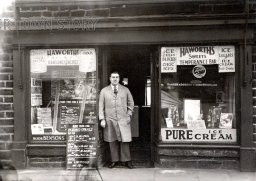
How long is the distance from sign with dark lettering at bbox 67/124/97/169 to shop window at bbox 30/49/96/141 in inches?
10.7

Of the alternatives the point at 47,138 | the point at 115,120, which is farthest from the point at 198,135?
the point at 47,138

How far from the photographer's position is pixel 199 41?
8641 mm

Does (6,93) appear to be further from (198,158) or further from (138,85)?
(198,158)

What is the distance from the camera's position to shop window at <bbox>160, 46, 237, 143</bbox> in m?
8.85

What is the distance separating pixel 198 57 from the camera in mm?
8859

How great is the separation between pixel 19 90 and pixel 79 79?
1.23m

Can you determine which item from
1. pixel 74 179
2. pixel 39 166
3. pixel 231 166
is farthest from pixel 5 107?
pixel 231 166

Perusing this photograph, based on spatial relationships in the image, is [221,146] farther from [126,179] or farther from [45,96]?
[45,96]

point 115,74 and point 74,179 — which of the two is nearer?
point 74,179

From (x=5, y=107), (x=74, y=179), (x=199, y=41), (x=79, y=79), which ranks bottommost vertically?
(x=74, y=179)

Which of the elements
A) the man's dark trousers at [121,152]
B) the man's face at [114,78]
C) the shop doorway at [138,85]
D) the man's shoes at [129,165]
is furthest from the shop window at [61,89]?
the man's shoes at [129,165]

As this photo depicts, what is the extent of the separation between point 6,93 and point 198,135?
4.00 metres

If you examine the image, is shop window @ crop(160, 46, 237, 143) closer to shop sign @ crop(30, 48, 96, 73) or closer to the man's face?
the man's face

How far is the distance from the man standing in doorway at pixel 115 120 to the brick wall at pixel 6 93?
6.19ft
